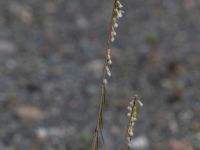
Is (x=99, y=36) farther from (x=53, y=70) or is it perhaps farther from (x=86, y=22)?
(x=53, y=70)

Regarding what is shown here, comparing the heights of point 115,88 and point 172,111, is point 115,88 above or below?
above

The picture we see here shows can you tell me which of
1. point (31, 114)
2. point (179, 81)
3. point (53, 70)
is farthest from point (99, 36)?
point (31, 114)

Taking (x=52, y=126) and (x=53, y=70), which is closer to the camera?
(x=52, y=126)

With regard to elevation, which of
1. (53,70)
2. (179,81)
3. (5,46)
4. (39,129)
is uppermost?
(5,46)

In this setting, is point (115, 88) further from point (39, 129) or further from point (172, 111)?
point (39, 129)

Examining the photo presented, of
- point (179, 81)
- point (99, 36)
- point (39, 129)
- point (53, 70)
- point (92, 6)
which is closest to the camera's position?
point (39, 129)

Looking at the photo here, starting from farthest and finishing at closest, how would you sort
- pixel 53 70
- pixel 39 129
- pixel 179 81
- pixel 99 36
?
pixel 99 36
pixel 53 70
pixel 179 81
pixel 39 129

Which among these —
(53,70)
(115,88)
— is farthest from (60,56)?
(115,88)
